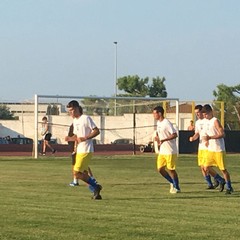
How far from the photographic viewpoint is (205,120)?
1808 cm

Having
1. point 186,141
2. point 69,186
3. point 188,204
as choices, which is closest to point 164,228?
point 188,204

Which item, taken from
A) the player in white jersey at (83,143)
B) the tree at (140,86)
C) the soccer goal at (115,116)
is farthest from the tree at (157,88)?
the player in white jersey at (83,143)

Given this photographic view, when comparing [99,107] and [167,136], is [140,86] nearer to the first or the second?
[99,107]

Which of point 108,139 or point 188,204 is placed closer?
point 188,204

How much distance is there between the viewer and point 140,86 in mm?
103000

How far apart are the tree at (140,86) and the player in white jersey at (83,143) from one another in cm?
8571

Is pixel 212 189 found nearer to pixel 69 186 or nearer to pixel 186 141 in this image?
pixel 69 186

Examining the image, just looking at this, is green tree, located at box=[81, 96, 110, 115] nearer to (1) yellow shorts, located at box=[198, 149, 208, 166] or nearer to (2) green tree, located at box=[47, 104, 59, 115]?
(2) green tree, located at box=[47, 104, 59, 115]

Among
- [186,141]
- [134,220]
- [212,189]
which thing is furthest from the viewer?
[186,141]

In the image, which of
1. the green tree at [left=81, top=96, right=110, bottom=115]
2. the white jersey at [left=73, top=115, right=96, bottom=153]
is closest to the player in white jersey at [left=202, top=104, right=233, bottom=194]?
the white jersey at [left=73, top=115, right=96, bottom=153]

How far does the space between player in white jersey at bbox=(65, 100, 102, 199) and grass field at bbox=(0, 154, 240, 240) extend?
0.39 meters

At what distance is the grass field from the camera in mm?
10281

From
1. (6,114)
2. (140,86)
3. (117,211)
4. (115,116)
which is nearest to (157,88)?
(140,86)

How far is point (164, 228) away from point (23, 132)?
172ft
